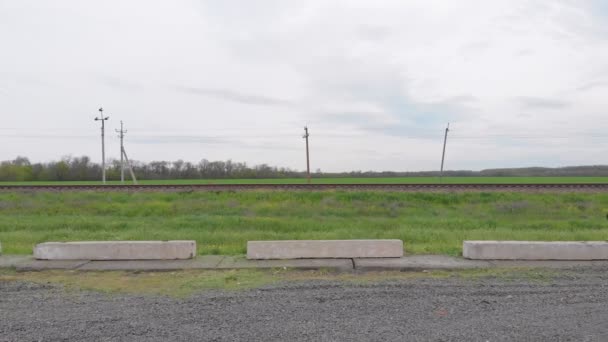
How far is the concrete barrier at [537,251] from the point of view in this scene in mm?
8000

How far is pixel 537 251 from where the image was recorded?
801 centimetres

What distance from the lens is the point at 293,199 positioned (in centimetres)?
2252

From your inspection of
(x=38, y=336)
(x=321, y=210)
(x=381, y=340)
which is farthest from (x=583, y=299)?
(x=321, y=210)

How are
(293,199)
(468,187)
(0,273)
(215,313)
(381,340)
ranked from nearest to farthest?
(381,340) → (215,313) → (0,273) → (293,199) → (468,187)

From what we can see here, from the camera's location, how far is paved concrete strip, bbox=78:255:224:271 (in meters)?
7.56

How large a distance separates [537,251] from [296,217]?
10.2 m

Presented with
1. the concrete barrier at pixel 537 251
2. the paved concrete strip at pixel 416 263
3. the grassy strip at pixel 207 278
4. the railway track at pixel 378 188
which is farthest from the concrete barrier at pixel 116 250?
the railway track at pixel 378 188

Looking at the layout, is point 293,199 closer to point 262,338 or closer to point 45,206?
point 45,206

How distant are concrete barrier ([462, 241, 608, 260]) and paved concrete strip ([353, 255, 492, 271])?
0.25 metres

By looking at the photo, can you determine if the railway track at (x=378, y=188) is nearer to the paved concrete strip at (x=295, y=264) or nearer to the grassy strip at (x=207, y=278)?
the paved concrete strip at (x=295, y=264)

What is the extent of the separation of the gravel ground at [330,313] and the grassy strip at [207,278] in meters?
0.31

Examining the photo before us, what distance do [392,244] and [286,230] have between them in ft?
21.4

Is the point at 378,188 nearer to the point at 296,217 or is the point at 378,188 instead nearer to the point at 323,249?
the point at 296,217

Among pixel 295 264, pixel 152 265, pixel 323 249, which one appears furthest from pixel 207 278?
pixel 323 249
